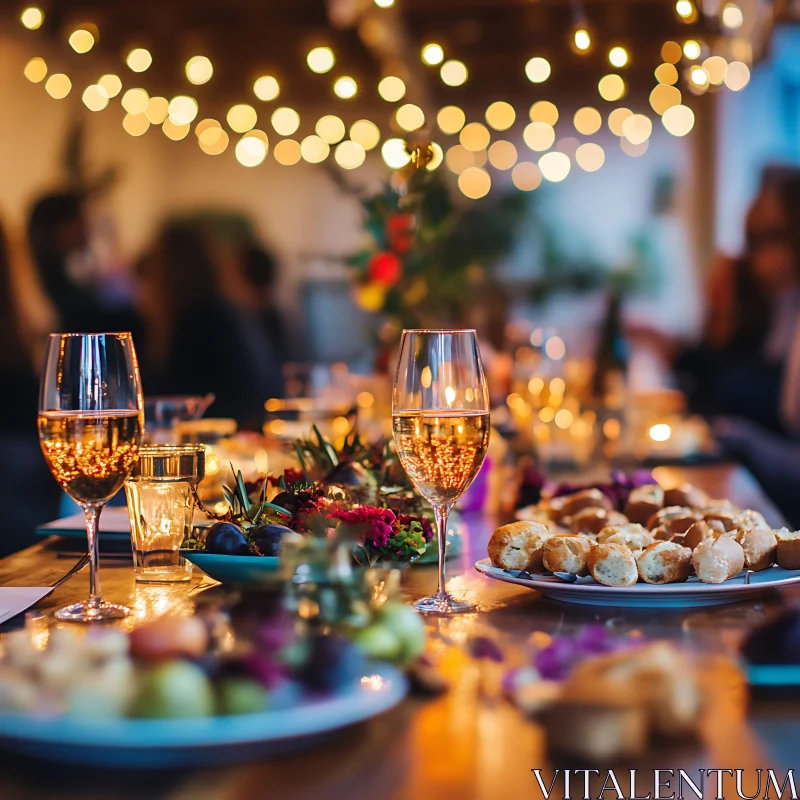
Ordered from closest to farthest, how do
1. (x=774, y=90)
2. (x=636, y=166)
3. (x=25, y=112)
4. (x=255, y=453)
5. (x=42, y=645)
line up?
(x=42, y=645), (x=255, y=453), (x=25, y=112), (x=774, y=90), (x=636, y=166)

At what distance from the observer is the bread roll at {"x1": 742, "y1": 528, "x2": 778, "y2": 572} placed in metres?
0.96

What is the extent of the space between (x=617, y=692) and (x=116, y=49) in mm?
7212

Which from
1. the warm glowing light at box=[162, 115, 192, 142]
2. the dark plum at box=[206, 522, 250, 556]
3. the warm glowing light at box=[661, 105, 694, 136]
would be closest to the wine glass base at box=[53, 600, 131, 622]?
the dark plum at box=[206, 522, 250, 556]

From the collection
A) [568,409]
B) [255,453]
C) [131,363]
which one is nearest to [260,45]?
[568,409]

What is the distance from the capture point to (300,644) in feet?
1.86

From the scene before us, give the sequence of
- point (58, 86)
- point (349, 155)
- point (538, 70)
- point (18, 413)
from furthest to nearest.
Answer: point (349, 155) < point (58, 86) < point (18, 413) < point (538, 70)

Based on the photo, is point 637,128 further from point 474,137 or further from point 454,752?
point 454,752

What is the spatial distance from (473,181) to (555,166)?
0.73 meters

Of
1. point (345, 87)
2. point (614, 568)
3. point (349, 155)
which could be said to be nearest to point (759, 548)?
point (614, 568)

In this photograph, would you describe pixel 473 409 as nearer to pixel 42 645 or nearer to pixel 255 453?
pixel 42 645

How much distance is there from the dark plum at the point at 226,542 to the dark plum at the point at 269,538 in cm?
1

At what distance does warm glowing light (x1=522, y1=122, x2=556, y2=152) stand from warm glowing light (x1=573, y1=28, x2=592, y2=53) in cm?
790

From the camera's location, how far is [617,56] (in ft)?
7.36

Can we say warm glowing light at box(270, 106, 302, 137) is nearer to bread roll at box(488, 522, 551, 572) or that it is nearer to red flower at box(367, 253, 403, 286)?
red flower at box(367, 253, 403, 286)
